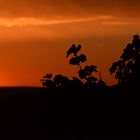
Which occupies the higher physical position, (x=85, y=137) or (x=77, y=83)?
(x=77, y=83)

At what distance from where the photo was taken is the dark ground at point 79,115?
102ft

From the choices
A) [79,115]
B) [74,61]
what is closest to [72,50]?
[74,61]

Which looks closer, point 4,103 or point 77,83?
point 77,83

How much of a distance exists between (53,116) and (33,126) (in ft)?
3.46

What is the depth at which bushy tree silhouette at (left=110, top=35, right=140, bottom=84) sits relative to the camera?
31.3 meters

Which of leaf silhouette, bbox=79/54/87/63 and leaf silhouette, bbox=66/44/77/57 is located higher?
leaf silhouette, bbox=66/44/77/57

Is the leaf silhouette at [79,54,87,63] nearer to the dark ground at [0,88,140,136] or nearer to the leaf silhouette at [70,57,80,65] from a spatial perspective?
the leaf silhouette at [70,57,80,65]

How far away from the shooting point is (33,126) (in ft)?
105

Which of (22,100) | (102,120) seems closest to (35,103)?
(22,100)

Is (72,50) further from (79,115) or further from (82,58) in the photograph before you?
(79,115)

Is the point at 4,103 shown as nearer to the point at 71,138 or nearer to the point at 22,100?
the point at 22,100

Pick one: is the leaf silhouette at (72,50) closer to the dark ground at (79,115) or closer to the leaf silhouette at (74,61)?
the leaf silhouette at (74,61)

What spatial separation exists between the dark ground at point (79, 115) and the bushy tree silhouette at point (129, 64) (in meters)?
0.83

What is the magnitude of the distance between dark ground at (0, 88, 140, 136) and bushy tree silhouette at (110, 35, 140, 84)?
2.74 ft
